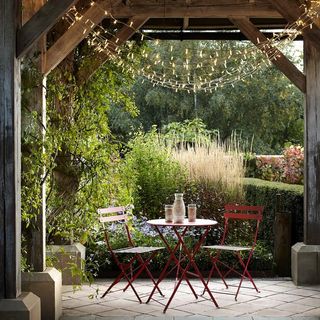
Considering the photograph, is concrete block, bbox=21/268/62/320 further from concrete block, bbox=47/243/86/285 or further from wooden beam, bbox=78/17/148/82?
wooden beam, bbox=78/17/148/82

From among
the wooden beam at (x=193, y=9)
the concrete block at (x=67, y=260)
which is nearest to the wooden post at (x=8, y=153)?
the concrete block at (x=67, y=260)

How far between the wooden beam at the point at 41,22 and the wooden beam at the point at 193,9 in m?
2.93

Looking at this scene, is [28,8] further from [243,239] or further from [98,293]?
[243,239]

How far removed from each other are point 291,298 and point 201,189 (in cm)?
316

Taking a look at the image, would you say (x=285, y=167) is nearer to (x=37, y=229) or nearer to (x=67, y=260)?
(x=67, y=260)

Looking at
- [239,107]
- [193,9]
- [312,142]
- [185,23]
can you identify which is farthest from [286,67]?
[239,107]

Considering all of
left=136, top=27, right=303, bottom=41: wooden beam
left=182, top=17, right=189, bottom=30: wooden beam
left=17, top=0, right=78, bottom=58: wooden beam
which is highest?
left=182, top=17, right=189, bottom=30: wooden beam

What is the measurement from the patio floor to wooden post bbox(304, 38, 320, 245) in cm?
74

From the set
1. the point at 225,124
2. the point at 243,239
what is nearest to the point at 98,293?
the point at 243,239

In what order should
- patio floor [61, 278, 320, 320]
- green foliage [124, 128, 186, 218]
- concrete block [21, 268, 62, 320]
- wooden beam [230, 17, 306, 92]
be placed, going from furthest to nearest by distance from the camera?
green foliage [124, 128, 186, 218]
wooden beam [230, 17, 306, 92]
patio floor [61, 278, 320, 320]
concrete block [21, 268, 62, 320]

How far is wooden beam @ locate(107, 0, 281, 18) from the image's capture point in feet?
25.4

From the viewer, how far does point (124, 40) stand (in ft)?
26.2

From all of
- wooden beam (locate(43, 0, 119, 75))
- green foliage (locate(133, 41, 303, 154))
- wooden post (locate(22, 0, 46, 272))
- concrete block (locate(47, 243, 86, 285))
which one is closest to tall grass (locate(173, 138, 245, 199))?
concrete block (locate(47, 243, 86, 285))

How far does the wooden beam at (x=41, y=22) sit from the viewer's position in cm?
487
